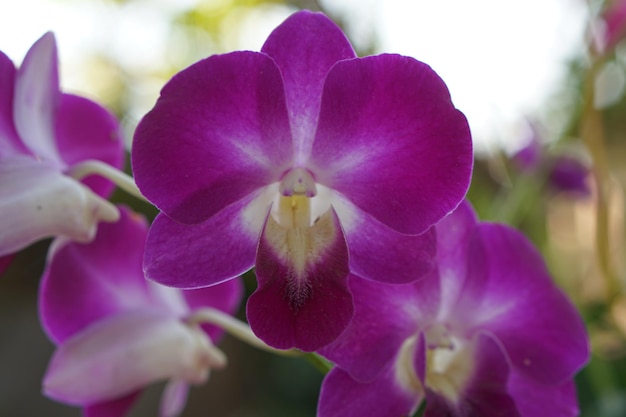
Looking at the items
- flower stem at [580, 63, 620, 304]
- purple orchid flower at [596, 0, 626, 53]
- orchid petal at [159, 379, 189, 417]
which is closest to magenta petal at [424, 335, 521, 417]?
orchid petal at [159, 379, 189, 417]

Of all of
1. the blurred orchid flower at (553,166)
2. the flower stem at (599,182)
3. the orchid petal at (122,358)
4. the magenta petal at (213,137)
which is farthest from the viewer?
the blurred orchid flower at (553,166)

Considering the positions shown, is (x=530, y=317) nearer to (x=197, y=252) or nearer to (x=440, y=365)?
(x=440, y=365)

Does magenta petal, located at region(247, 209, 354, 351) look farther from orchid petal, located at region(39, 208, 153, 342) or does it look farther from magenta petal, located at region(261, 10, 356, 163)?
orchid petal, located at region(39, 208, 153, 342)

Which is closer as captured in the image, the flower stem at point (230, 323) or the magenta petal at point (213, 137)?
the magenta petal at point (213, 137)

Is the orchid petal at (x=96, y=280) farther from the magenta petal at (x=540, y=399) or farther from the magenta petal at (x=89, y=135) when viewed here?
the magenta petal at (x=540, y=399)

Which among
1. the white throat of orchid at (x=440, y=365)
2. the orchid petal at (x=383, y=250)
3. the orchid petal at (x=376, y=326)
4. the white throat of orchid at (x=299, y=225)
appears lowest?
the white throat of orchid at (x=440, y=365)

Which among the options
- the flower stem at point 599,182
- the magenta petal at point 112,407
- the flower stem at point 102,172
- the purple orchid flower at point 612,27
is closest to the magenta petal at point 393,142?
the flower stem at point 102,172
